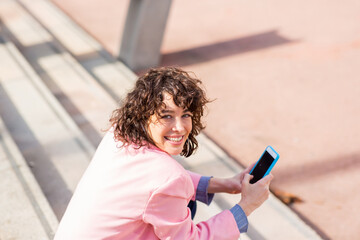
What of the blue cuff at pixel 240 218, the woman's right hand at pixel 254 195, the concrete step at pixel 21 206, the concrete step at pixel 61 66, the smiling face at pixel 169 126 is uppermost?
the smiling face at pixel 169 126

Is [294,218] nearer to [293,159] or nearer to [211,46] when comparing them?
[293,159]

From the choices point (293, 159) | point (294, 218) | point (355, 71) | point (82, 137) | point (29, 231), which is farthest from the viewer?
point (355, 71)

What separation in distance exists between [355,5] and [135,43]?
12.6ft

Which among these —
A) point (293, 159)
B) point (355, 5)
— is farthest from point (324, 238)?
point (355, 5)

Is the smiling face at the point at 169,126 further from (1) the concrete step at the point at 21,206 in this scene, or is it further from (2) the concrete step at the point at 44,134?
(2) the concrete step at the point at 44,134

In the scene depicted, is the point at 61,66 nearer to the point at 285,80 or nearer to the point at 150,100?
the point at 285,80

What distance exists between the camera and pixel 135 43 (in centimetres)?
606

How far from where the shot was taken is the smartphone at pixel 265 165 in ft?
7.70

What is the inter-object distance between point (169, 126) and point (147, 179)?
25cm

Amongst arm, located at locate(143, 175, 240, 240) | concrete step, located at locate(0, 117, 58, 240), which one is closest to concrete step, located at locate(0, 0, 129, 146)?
concrete step, located at locate(0, 117, 58, 240)

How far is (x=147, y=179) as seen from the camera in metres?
1.94

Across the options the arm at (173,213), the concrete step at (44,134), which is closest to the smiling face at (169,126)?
the arm at (173,213)

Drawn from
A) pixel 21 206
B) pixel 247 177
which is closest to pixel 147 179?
pixel 247 177

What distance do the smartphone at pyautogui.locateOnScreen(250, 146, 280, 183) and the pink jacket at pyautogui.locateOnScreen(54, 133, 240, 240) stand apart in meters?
0.45
